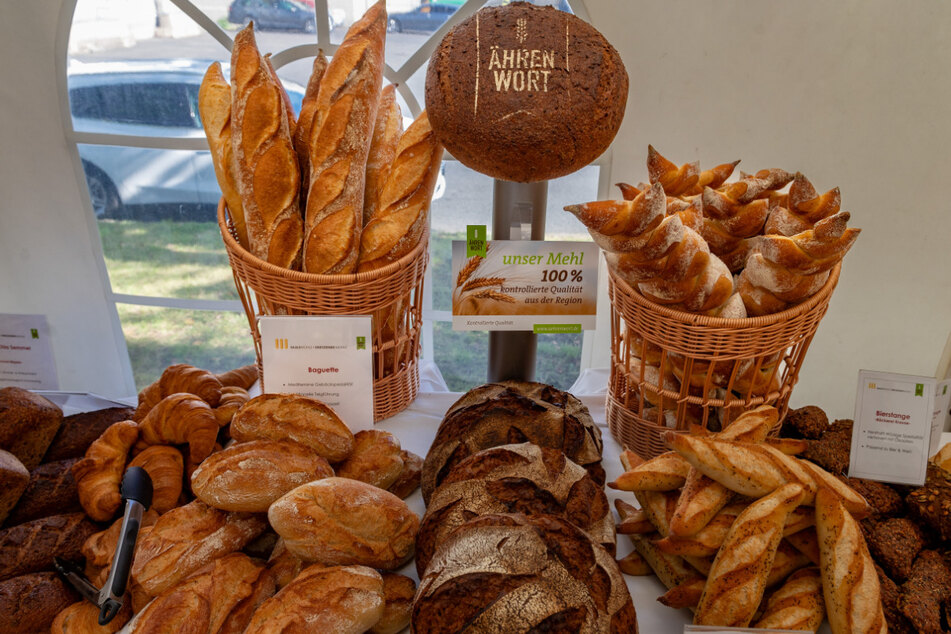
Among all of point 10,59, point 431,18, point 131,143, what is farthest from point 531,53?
point 10,59

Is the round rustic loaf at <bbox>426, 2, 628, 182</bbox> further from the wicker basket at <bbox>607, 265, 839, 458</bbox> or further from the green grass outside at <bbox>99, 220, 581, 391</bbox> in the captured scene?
the green grass outside at <bbox>99, 220, 581, 391</bbox>

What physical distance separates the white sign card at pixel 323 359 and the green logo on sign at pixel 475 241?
0.25 m

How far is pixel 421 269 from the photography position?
140cm

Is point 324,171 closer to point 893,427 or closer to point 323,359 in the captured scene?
point 323,359

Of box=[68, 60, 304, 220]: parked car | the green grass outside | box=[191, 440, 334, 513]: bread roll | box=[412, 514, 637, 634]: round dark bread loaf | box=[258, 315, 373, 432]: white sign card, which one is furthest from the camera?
the green grass outside

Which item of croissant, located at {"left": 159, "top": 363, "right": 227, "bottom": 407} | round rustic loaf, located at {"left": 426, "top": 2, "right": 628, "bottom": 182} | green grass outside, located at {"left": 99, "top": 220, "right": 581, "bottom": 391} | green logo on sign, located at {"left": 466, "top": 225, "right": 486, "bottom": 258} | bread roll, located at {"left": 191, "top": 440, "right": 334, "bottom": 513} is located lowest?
green grass outside, located at {"left": 99, "top": 220, "right": 581, "bottom": 391}

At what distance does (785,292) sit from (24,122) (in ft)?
8.29

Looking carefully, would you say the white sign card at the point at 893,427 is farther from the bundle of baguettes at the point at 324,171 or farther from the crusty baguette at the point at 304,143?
the crusty baguette at the point at 304,143

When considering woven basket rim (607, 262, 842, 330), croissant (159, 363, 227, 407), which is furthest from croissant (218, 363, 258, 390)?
woven basket rim (607, 262, 842, 330)

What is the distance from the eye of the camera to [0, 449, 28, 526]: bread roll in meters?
1.02

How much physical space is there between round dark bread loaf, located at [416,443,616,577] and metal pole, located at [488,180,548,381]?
44 centimetres

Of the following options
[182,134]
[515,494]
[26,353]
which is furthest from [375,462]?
[182,134]

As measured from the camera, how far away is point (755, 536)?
82cm

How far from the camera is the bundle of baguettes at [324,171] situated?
1273 mm
